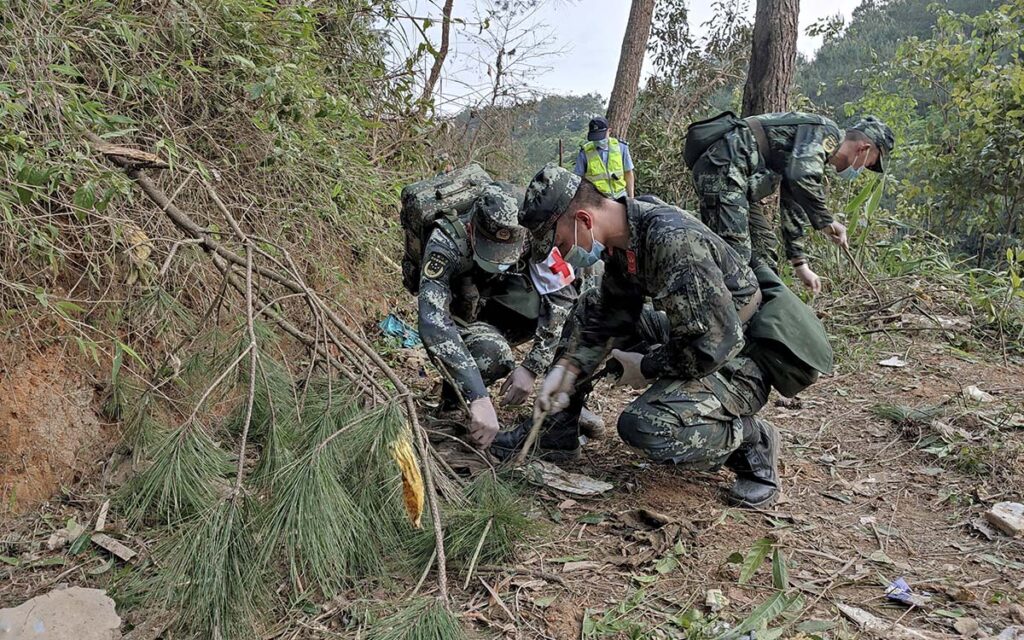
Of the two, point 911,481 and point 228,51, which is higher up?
point 228,51

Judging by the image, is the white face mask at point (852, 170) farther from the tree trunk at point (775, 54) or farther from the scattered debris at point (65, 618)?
the scattered debris at point (65, 618)

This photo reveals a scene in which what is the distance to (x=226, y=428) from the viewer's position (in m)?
2.66

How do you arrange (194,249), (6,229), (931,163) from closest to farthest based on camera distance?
(6,229), (194,249), (931,163)

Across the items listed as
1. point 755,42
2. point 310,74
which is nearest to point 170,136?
point 310,74

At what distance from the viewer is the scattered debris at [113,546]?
2.17m

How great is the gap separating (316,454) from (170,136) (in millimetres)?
1924

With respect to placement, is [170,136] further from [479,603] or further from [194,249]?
[479,603]

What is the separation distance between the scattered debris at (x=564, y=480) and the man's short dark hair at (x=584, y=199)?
0.98 meters

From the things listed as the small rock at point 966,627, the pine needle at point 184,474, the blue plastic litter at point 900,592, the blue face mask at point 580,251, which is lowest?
the small rock at point 966,627

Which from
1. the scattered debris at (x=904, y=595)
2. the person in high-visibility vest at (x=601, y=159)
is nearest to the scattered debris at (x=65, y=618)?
the scattered debris at (x=904, y=595)

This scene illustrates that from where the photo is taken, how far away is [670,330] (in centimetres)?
235

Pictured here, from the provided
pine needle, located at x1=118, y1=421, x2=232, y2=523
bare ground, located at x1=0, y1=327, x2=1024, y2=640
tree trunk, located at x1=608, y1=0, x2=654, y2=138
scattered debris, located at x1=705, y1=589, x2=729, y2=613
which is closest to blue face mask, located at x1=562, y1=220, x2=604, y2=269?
bare ground, located at x1=0, y1=327, x2=1024, y2=640

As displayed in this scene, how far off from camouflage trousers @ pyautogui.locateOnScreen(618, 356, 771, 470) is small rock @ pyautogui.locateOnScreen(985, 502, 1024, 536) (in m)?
0.83

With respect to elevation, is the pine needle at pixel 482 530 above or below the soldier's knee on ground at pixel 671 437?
below
